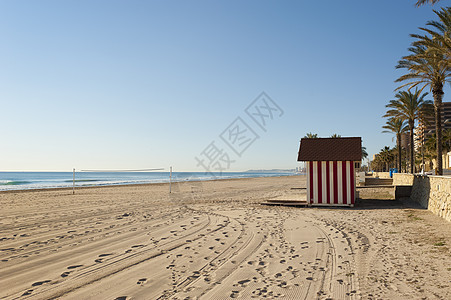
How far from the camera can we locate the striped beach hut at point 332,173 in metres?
13.7

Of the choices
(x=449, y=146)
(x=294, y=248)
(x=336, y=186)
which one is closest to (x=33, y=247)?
(x=294, y=248)

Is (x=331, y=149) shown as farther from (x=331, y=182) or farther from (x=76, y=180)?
(x=76, y=180)

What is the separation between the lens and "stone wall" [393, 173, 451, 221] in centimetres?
980

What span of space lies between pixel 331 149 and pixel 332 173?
1118 millimetres

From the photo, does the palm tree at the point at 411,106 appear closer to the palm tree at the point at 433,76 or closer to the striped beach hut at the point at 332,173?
the palm tree at the point at 433,76

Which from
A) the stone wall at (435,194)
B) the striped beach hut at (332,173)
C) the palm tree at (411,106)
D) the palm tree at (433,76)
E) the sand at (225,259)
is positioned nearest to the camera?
the sand at (225,259)

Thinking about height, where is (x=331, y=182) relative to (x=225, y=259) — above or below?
above

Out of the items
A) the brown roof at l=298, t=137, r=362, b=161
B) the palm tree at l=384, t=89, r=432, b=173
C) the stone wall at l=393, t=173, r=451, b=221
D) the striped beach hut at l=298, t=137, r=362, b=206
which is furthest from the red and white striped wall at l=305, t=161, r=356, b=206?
the palm tree at l=384, t=89, r=432, b=173

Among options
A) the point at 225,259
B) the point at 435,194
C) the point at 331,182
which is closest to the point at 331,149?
the point at 331,182

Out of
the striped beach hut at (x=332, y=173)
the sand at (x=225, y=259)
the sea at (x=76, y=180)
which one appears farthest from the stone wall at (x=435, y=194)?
the sea at (x=76, y=180)

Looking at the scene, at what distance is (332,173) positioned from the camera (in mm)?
13859

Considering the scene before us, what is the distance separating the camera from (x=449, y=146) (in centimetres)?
5403

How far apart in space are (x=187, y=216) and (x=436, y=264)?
7550mm

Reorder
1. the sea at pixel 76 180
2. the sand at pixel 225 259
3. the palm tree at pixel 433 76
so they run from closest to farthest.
→ the sand at pixel 225 259 → the palm tree at pixel 433 76 → the sea at pixel 76 180
